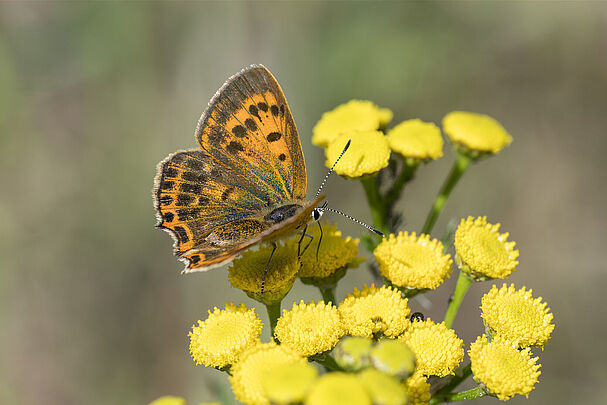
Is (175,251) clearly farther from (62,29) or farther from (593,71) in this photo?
(593,71)

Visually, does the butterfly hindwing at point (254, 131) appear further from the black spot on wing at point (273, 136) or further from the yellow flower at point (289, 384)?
the yellow flower at point (289, 384)

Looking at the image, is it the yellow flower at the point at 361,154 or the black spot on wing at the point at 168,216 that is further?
the yellow flower at the point at 361,154

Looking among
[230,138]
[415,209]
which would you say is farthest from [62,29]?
[415,209]

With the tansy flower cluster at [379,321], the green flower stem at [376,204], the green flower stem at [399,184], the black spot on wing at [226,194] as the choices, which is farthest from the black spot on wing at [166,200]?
the green flower stem at [399,184]

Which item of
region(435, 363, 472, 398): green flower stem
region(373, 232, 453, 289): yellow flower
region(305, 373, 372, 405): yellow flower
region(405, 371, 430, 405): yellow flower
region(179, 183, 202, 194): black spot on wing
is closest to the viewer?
region(305, 373, 372, 405): yellow flower

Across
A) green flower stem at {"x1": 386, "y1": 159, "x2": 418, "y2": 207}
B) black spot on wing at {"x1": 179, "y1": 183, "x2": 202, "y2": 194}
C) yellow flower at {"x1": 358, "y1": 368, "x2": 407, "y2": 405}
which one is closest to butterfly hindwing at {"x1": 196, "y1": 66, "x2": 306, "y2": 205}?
black spot on wing at {"x1": 179, "y1": 183, "x2": 202, "y2": 194}

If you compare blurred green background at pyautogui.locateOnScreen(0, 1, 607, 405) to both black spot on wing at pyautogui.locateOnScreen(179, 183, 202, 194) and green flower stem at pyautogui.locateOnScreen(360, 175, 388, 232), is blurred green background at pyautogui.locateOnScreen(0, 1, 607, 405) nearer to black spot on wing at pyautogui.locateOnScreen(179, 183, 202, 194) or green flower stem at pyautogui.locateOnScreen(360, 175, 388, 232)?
green flower stem at pyautogui.locateOnScreen(360, 175, 388, 232)
